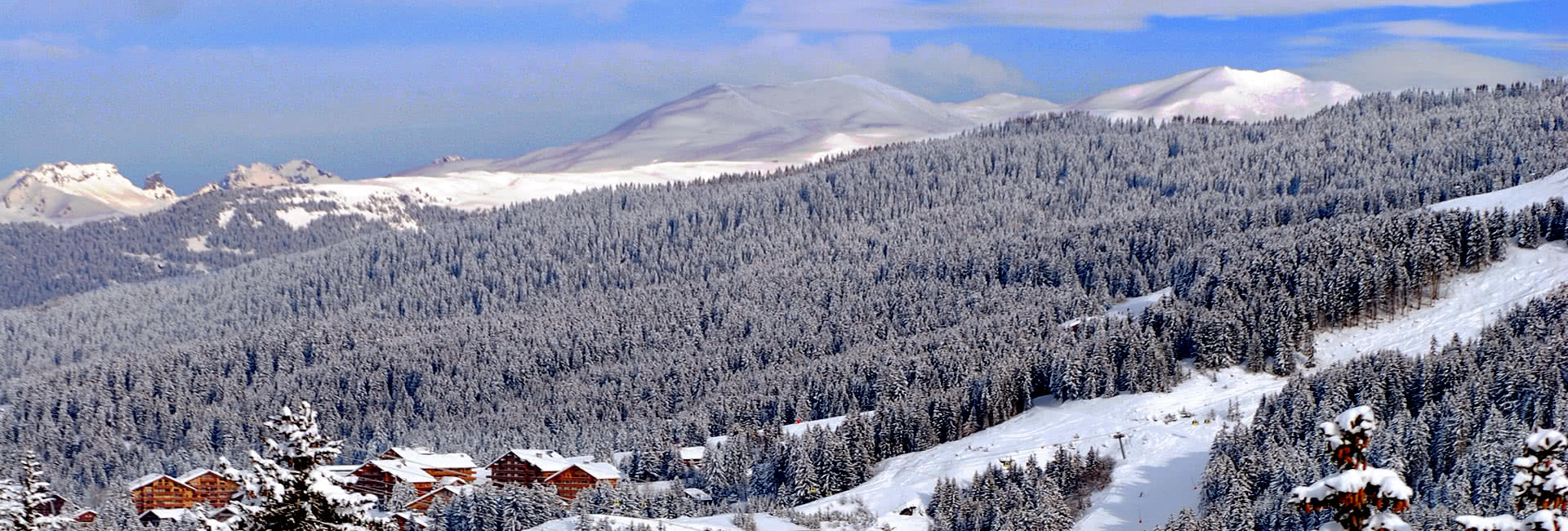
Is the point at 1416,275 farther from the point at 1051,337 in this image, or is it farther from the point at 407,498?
the point at 407,498

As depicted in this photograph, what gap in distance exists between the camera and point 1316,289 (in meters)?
183

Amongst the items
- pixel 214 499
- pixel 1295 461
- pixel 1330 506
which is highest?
pixel 1330 506

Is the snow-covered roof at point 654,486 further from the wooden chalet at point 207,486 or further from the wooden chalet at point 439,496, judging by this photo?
the wooden chalet at point 207,486

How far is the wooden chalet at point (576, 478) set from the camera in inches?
6363

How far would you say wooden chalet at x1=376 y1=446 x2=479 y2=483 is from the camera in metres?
172

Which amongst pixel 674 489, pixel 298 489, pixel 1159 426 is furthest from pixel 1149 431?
pixel 298 489

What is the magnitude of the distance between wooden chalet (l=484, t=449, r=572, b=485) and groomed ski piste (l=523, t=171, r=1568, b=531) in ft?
104

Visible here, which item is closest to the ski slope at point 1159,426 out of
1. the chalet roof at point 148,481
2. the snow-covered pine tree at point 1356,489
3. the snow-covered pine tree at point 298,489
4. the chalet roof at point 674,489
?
the chalet roof at point 674,489

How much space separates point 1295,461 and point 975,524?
24.5 m

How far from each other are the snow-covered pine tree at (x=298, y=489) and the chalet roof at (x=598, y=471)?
127249 millimetres

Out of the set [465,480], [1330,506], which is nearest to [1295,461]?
[465,480]

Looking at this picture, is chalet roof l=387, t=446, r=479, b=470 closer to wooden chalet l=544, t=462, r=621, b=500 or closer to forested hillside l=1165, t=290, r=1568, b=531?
wooden chalet l=544, t=462, r=621, b=500

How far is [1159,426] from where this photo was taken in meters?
153

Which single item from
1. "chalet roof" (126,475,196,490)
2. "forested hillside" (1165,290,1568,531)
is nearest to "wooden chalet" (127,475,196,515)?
"chalet roof" (126,475,196,490)
